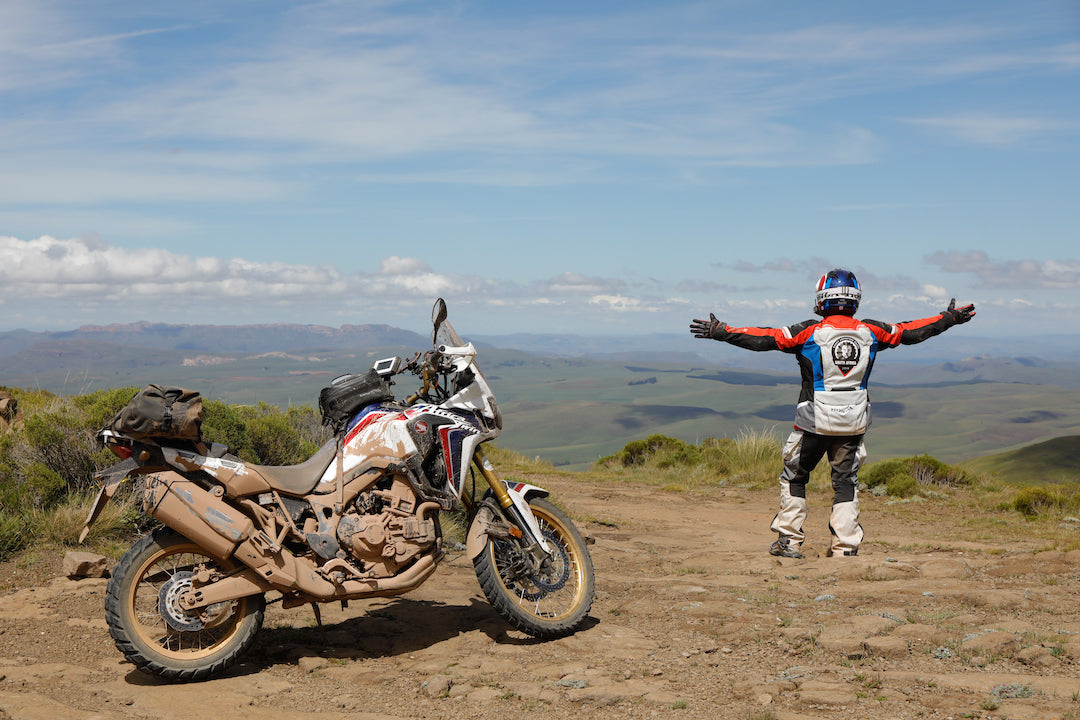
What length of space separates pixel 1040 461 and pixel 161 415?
2786 cm

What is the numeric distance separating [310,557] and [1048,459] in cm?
2747

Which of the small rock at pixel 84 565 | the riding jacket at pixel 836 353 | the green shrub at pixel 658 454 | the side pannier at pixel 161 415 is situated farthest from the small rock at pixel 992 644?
the green shrub at pixel 658 454

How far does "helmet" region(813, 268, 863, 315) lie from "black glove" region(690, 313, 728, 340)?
1066mm

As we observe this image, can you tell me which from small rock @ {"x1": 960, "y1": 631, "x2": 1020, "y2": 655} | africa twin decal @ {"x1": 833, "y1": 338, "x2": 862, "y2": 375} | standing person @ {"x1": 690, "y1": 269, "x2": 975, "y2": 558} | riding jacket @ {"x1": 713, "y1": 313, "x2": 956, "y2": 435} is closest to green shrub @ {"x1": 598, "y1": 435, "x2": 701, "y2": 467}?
standing person @ {"x1": 690, "y1": 269, "x2": 975, "y2": 558}

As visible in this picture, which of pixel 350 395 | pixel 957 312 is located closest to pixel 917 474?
pixel 957 312

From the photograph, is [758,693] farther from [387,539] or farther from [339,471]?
[339,471]

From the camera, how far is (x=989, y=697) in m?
3.93

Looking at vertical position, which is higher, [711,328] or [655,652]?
[711,328]

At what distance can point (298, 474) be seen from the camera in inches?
202

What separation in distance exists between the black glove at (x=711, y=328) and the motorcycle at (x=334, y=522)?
9.61 ft

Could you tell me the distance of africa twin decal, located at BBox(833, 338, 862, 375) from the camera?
7.70 metres

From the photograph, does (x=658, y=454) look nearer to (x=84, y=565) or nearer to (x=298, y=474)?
(x=84, y=565)

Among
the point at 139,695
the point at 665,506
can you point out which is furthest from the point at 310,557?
the point at 665,506

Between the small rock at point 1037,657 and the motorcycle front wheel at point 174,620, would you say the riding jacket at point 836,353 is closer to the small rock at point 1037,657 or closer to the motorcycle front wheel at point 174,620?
the small rock at point 1037,657
